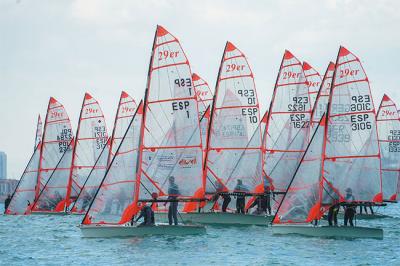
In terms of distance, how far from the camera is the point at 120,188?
3581cm

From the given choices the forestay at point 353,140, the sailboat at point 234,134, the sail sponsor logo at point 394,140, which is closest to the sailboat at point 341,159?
the forestay at point 353,140

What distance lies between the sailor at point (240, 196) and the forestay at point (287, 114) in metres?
5.03

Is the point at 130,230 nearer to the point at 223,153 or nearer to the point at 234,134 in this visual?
the point at 223,153

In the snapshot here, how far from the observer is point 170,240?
111ft

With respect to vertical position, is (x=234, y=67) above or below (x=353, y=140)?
above

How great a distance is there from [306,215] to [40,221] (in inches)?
779

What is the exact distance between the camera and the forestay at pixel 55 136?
5991 cm

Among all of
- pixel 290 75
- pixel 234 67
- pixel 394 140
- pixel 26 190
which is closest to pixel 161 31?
pixel 234 67

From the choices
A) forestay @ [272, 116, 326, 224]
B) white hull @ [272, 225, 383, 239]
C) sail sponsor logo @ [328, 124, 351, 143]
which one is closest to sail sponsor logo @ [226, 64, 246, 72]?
forestay @ [272, 116, 326, 224]

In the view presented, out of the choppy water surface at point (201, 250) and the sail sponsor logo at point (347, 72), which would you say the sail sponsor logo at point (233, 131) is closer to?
the choppy water surface at point (201, 250)

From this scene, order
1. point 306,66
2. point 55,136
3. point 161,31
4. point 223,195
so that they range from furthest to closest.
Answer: point 55,136, point 306,66, point 223,195, point 161,31

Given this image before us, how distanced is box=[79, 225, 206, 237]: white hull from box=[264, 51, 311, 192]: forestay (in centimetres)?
1681

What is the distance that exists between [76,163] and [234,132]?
56.7ft

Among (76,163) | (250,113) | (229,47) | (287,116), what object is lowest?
(76,163)
